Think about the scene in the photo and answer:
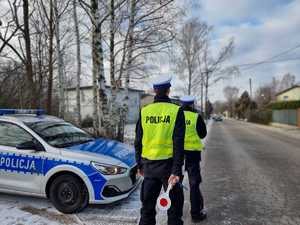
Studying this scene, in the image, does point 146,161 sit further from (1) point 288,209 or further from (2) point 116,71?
(2) point 116,71

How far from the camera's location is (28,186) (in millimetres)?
4266

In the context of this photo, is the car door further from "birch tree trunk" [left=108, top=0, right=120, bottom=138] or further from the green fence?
the green fence

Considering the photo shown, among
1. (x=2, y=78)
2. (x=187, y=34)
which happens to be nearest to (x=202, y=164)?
(x=2, y=78)

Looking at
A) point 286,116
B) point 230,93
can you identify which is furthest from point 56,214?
point 230,93

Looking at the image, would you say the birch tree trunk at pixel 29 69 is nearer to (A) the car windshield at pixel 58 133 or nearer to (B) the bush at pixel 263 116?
(A) the car windshield at pixel 58 133

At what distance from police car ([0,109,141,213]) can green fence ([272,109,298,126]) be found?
1097 inches

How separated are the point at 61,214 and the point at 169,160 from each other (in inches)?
87.9

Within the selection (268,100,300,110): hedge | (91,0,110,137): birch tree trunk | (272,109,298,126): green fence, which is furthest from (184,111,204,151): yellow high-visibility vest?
(268,100,300,110): hedge

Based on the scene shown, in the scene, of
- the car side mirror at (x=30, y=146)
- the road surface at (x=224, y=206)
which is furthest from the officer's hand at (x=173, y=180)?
the car side mirror at (x=30, y=146)

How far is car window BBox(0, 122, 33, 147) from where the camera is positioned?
4445mm

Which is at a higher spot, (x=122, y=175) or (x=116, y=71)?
(x=116, y=71)

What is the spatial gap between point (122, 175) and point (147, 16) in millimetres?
9191

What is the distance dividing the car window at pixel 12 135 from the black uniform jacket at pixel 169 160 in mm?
2321

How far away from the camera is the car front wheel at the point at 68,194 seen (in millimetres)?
4066
